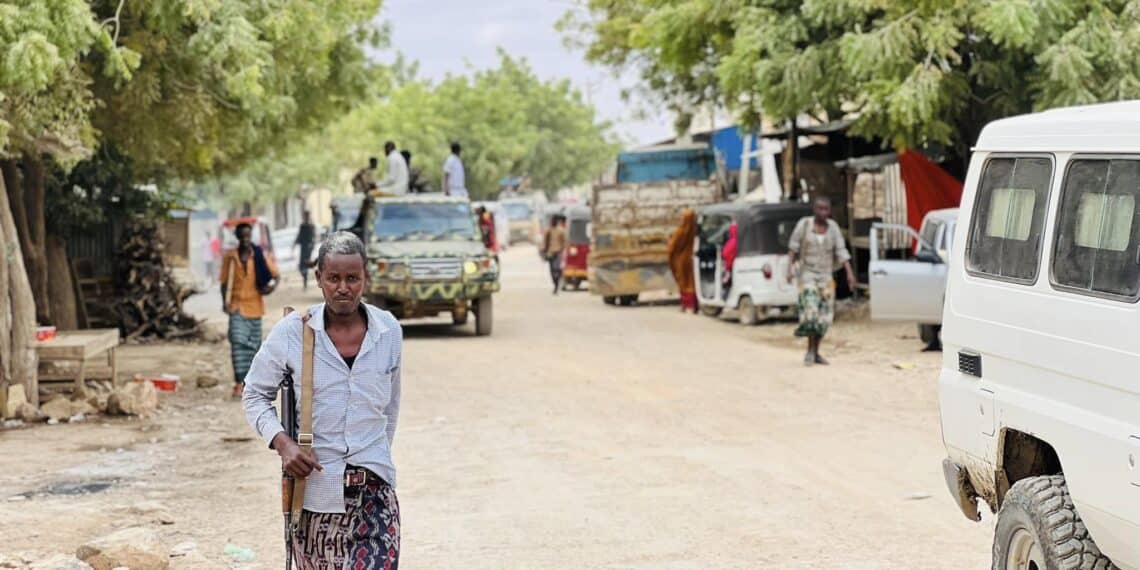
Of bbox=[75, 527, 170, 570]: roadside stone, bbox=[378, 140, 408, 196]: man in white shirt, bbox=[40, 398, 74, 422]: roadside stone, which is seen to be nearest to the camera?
bbox=[75, 527, 170, 570]: roadside stone

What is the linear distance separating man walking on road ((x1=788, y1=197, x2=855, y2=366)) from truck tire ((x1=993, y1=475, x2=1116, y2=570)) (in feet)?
35.5

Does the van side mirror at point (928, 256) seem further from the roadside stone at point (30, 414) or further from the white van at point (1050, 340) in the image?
the white van at point (1050, 340)

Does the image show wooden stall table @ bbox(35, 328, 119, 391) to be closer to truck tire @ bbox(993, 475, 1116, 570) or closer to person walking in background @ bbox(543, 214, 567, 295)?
truck tire @ bbox(993, 475, 1116, 570)

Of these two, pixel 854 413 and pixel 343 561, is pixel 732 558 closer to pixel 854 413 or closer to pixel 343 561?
pixel 343 561

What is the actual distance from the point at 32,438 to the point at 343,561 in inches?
330

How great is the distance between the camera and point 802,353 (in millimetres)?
19422

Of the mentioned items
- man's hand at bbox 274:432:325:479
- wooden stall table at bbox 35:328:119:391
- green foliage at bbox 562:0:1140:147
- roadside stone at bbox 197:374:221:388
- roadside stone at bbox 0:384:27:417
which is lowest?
roadside stone at bbox 197:374:221:388

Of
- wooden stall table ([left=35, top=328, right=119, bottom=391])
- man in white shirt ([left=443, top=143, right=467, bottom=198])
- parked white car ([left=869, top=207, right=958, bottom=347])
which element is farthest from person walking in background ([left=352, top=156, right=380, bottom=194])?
wooden stall table ([left=35, top=328, right=119, bottom=391])

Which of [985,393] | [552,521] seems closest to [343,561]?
[985,393]

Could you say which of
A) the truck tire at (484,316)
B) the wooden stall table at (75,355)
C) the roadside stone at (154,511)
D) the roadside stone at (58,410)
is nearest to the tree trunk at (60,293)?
the wooden stall table at (75,355)

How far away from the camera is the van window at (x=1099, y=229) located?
5.02 meters

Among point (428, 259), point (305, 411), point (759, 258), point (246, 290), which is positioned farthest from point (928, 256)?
point (305, 411)

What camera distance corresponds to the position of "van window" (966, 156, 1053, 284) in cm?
582

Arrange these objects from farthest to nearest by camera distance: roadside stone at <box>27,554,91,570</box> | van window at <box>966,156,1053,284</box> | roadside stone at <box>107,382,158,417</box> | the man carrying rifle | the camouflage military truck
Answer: the camouflage military truck < roadside stone at <box>107,382,158,417</box> < roadside stone at <box>27,554,91,570</box> < van window at <box>966,156,1053,284</box> < the man carrying rifle
